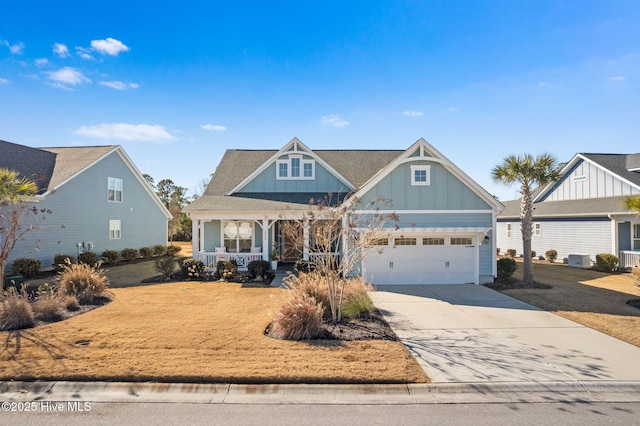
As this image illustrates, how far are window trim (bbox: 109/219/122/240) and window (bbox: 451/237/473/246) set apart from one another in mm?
21221

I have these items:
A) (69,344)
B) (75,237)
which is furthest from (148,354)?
(75,237)

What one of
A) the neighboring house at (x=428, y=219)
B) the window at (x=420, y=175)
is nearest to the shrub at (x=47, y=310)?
the neighboring house at (x=428, y=219)

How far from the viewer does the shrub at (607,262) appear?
17.7 m

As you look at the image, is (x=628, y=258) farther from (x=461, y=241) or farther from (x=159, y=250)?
(x=159, y=250)

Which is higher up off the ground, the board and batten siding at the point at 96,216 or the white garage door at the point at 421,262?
the board and batten siding at the point at 96,216

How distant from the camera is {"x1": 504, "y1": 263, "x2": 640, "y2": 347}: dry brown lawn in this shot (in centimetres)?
863

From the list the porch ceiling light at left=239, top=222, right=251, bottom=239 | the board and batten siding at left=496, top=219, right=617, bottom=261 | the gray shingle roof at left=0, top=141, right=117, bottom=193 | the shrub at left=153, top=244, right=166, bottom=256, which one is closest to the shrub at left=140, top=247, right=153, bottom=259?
the shrub at left=153, top=244, right=166, bottom=256

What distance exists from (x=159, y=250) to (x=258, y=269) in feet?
48.4

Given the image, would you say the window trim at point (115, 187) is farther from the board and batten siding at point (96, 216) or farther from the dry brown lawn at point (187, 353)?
the dry brown lawn at point (187, 353)

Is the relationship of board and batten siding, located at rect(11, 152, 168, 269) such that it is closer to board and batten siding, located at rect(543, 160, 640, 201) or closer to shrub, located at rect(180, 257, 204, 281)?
shrub, located at rect(180, 257, 204, 281)

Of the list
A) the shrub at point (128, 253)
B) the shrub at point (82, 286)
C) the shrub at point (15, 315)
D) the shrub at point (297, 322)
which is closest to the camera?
the shrub at point (297, 322)

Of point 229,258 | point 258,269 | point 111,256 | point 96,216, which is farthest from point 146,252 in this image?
point 258,269

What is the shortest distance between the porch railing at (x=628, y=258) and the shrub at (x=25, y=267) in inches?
1163

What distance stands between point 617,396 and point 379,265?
9122 mm
